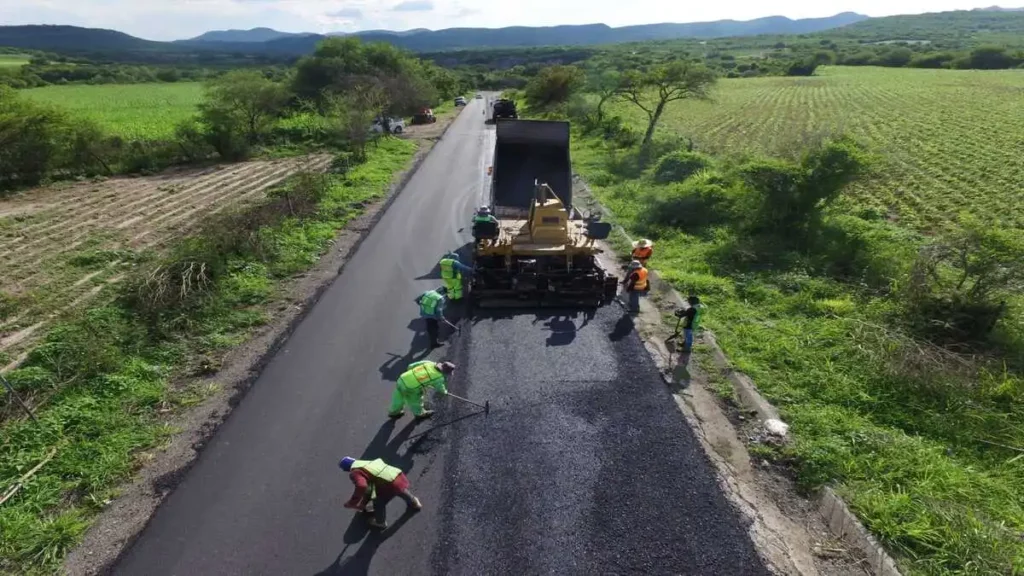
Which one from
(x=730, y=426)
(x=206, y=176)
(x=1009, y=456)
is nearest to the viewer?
(x=1009, y=456)

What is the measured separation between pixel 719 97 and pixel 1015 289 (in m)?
51.3

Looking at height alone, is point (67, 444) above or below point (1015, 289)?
below

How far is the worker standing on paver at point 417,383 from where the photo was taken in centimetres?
682

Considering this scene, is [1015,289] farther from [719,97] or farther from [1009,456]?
[719,97]

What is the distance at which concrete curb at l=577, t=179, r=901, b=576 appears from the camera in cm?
520

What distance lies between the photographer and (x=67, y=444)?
6.57 meters

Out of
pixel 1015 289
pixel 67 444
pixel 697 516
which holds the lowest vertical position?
pixel 697 516

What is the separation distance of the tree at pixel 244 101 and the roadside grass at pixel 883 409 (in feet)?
82.9

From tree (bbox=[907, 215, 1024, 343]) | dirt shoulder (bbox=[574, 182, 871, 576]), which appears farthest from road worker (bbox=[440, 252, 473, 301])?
tree (bbox=[907, 215, 1024, 343])

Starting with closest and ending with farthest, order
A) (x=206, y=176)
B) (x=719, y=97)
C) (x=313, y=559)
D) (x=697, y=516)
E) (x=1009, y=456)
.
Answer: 1. (x=313, y=559)
2. (x=697, y=516)
3. (x=1009, y=456)
4. (x=206, y=176)
5. (x=719, y=97)

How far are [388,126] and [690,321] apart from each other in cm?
2883

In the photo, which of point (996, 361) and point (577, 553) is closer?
point (577, 553)

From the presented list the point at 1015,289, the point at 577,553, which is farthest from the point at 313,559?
the point at 1015,289

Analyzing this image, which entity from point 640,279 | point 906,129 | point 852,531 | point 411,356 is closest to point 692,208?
point 640,279
